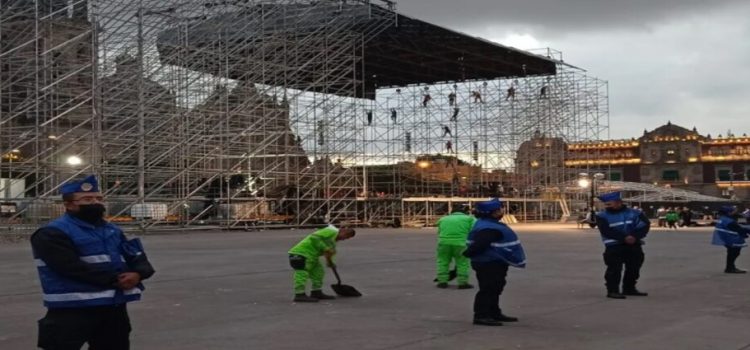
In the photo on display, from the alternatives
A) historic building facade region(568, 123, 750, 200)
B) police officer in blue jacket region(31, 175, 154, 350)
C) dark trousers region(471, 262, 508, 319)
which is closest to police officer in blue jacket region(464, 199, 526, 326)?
dark trousers region(471, 262, 508, 319)

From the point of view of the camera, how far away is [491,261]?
9016 mm

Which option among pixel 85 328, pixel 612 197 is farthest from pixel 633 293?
pixel 85 328

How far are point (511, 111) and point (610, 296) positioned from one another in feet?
145

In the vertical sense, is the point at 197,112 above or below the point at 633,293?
above

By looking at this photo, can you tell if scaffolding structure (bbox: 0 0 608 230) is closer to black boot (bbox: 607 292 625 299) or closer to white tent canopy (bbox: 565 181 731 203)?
white tent canopy (bbox: 565 181 731 203)

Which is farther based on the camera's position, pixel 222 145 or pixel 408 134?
pixel 408 134

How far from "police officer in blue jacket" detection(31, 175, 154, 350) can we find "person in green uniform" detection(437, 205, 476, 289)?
27.1 feet

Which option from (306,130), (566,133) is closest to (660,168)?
(566,133)

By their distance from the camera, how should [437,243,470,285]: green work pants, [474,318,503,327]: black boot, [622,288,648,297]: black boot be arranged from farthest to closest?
[437,243,470,285]: green work pants, [622,288,648,297]: black boot, [474,318,503,327]: black boot

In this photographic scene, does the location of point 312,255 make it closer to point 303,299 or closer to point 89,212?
point 303,299

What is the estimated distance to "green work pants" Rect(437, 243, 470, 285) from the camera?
12797 millimetres

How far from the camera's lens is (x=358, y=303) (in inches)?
429

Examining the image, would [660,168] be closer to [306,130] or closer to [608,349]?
[306,130]

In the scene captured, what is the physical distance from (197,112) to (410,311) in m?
29.2
